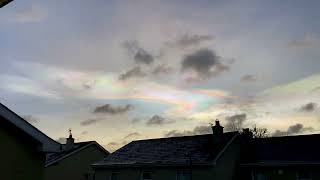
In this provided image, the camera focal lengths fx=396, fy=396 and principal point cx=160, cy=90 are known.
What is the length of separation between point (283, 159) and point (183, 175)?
327 inches

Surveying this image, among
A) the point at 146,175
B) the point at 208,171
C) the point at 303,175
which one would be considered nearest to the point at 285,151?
the point at 303,175

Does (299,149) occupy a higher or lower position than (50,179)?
higher

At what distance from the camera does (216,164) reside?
1282 inches

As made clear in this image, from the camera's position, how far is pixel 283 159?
31844mm

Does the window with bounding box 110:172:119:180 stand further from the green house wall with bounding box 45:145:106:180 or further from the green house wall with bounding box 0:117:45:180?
the green house wall with bounding box 0:117:45:180

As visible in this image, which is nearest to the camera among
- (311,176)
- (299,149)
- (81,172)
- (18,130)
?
(18,130)

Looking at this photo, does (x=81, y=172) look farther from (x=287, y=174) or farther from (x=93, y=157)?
(x=287, y=174)

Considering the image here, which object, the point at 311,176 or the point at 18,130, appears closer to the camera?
the point at 18,130

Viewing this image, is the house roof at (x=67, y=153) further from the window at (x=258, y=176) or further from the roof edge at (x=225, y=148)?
the window at (x=258, y=176)

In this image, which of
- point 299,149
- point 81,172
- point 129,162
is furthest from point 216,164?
point 81,172

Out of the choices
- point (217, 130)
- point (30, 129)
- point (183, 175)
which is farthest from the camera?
point (217, 130)

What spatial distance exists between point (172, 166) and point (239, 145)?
6.64 m

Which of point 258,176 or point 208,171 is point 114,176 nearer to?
point 208,171

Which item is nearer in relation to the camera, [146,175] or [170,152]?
[146,175]
